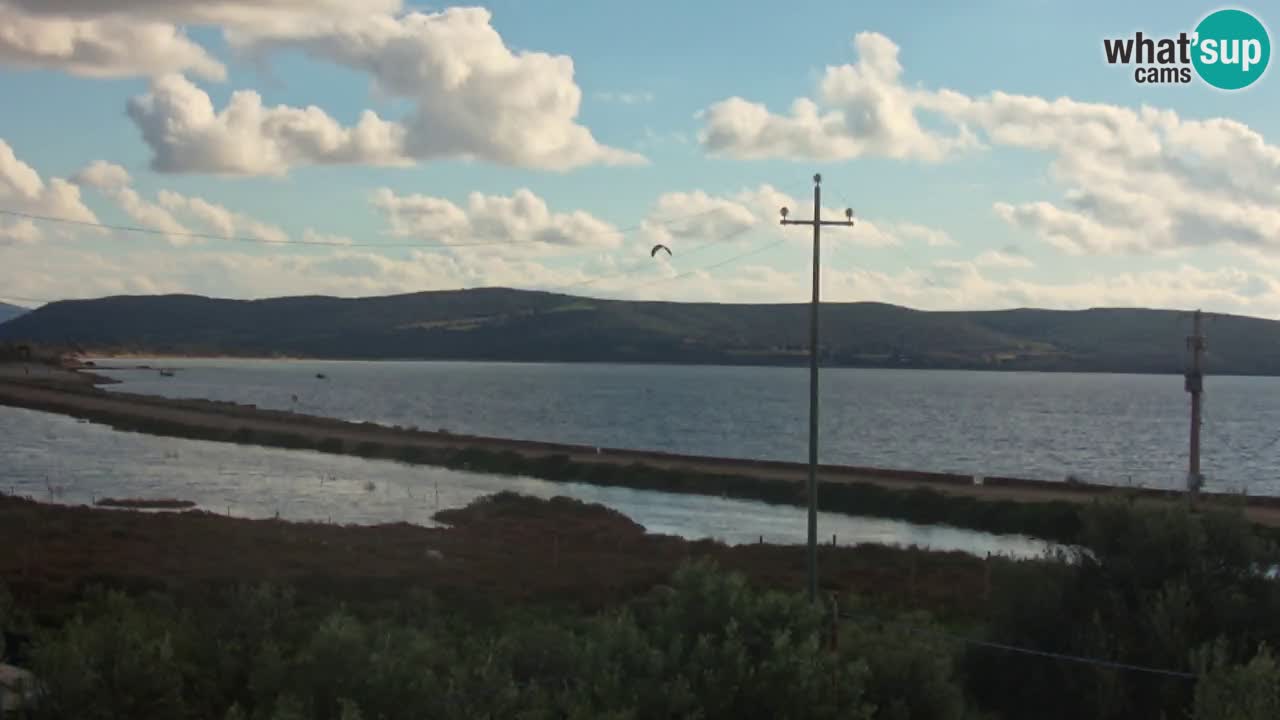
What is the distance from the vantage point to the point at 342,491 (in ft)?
221

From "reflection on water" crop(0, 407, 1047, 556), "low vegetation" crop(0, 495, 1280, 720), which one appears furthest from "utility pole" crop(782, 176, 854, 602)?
"reflection on water" crop(0, 407, 1047, 556)

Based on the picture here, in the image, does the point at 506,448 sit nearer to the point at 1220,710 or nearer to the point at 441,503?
the point at 441,503

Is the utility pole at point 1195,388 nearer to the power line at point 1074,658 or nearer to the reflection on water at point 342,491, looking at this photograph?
the reflection on water at point 342,491

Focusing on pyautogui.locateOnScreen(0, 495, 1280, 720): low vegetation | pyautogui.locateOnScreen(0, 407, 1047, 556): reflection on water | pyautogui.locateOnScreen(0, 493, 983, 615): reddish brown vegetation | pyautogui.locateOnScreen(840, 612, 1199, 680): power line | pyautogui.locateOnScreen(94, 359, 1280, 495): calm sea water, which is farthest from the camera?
pyautogui.locateOnScreen(94, 359, 1280, 495): calm sea water

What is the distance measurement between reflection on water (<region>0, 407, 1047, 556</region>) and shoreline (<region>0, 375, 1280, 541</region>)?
1815 mm

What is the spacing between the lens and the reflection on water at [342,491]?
56.5 m

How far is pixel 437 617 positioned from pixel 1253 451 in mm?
119555

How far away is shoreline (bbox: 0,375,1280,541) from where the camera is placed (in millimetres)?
60875

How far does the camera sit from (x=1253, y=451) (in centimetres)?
12538

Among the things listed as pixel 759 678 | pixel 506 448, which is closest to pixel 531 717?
pixel 759 678

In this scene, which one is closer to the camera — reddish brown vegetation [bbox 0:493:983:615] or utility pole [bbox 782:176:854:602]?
utility pole [bbox 782:176:854:602]

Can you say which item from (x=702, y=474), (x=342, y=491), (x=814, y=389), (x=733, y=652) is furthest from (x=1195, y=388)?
(x=342, y=491)

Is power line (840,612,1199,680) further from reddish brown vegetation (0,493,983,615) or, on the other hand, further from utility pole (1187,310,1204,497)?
utility pole (1187,310,1204,497)

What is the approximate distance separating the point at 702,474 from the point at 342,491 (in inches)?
889
